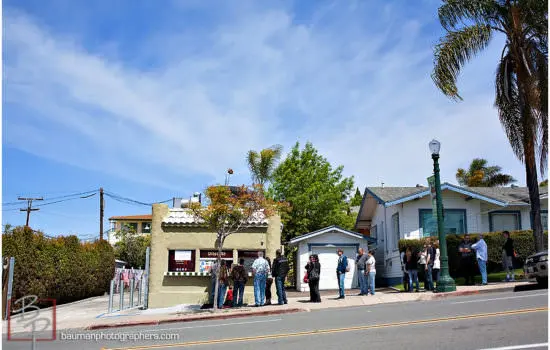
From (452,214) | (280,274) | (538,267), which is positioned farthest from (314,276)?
(452,214)

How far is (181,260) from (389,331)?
1161 cm

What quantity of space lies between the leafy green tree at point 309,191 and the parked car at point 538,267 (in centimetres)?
2127

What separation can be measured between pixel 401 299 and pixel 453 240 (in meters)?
7.04

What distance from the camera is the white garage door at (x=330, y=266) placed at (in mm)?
25594

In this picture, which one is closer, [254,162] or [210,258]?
[210,258]

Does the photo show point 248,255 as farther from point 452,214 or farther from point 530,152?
→ point 452,214

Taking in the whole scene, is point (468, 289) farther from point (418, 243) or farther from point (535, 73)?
point (535, 73)

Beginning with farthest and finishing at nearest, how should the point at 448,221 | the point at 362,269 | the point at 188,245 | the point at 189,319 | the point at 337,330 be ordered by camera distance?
1. the point at 448,221
2. the point at 188,245
3. the point at 362,269
4. the point at 189,319
5. the point at 337,330

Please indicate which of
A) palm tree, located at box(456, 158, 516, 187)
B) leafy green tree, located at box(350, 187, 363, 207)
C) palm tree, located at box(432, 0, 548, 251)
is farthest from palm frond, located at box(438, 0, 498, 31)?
leafy green tree, located at box(350, 187, 363, 207)

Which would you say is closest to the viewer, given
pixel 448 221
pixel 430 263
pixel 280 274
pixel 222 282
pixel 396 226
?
pixel 280 274

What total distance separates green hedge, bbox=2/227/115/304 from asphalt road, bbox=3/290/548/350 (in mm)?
8677

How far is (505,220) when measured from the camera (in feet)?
85.3

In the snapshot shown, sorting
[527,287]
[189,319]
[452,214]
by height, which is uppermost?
[452,214]

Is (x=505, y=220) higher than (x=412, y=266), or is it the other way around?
(x=505, y=220)
